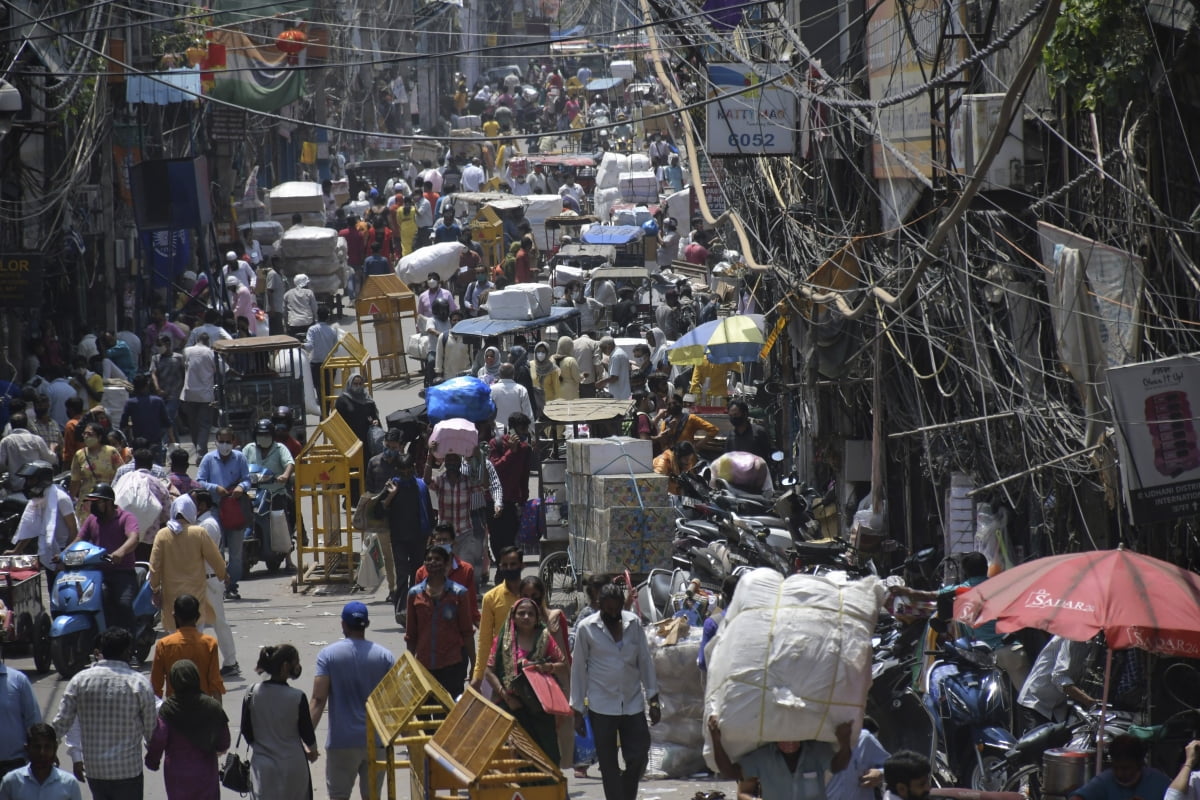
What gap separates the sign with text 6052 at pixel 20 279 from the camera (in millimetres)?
19234

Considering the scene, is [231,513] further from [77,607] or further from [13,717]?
[13,717]

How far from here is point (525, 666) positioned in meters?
8.72

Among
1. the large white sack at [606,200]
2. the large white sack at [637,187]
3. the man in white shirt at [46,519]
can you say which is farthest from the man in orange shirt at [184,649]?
the large white sack at [637,187]

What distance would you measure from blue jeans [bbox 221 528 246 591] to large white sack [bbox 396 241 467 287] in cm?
1378

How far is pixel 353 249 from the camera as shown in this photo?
106 feet

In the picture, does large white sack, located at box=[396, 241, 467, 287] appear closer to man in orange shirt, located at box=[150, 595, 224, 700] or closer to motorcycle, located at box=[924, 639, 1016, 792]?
man in orange shirt, located at box=[150, 595, 224, 700]

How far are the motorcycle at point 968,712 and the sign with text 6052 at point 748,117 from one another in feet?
20.4

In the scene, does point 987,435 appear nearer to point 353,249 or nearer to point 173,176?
point 173,176

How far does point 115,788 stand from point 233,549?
21.6 ft

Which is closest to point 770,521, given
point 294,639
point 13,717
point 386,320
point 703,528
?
point 703,528

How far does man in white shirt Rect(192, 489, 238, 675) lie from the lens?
11.5 m

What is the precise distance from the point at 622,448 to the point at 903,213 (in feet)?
8.56

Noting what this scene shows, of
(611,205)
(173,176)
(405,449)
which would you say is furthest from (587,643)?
(611,205)

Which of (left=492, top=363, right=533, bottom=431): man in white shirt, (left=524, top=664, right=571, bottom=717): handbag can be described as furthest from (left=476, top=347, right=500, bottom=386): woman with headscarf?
(left=524, top=664, right=571, bottom=717): handbag
